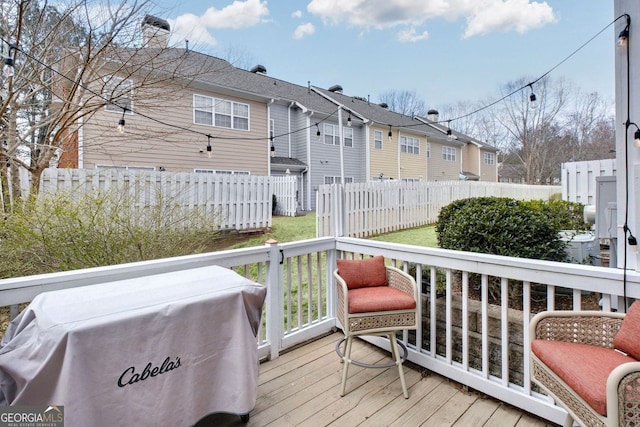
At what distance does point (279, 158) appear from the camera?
13297mm

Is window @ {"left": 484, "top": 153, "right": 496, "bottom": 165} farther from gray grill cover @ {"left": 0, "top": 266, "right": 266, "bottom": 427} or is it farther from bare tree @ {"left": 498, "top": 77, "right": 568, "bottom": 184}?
gray grill cover @ {"left": 0, "top": 266, "right": 266, "bottom": 427}

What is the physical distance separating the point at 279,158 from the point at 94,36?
30.3 feet

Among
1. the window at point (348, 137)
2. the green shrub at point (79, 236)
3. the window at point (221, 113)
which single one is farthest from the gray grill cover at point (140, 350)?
the window at point (348, 137)

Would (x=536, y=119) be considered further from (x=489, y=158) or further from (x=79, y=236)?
(x=489, y=158)

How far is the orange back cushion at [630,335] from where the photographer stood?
139cm

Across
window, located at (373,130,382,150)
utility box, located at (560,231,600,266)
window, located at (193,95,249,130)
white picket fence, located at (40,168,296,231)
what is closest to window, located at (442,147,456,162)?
window, located at (373,130,382,150)

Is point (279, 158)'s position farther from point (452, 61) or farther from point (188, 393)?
point (188, 393)

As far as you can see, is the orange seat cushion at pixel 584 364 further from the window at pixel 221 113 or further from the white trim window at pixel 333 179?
the white trim window at pixel 333 179

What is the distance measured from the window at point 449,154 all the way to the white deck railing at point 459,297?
1915cm

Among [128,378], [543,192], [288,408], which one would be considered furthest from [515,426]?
[543,192]

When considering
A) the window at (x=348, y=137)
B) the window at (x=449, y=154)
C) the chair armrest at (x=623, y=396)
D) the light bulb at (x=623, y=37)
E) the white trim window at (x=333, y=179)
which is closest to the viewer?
the chair armrest at (x=623, y=396)

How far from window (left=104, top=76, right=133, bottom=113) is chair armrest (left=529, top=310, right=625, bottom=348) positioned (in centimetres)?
539

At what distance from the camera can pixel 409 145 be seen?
17.8 metres
